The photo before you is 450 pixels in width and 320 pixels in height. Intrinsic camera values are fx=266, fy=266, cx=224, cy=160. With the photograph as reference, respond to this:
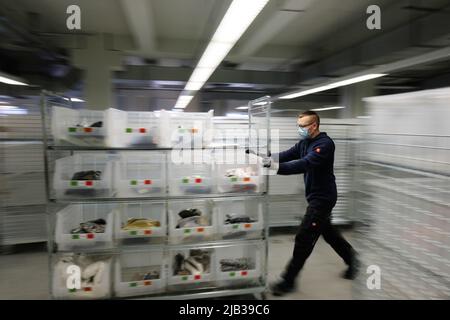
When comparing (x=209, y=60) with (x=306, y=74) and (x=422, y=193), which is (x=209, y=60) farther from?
(x=422, y=193)

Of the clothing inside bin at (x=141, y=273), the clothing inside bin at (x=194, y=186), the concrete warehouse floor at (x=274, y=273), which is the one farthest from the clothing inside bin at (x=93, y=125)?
the concrete warehouse floor at (x=274, y=273)

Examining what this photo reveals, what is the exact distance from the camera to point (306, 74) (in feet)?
16.5

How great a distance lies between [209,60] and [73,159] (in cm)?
217

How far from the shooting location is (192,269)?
231cm

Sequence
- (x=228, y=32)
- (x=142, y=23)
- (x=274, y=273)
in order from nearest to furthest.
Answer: (x=228, y=32), (x=274, y=273), (x=142, y=23)

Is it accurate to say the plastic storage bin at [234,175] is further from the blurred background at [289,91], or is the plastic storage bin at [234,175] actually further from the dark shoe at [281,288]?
the dark shoe at [281,288]

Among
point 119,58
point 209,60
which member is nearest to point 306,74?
point 209,60

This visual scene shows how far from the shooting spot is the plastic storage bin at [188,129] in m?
2.18

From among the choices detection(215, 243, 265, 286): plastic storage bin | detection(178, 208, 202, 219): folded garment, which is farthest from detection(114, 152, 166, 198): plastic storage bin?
detection(215, 243, 265, 286): plastic storage bin

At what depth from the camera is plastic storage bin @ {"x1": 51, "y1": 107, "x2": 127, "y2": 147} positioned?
207 cm

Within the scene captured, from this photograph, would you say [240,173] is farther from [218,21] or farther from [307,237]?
[218,21]

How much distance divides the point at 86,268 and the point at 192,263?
0.85m

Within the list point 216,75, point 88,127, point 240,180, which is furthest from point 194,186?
point 216,75
